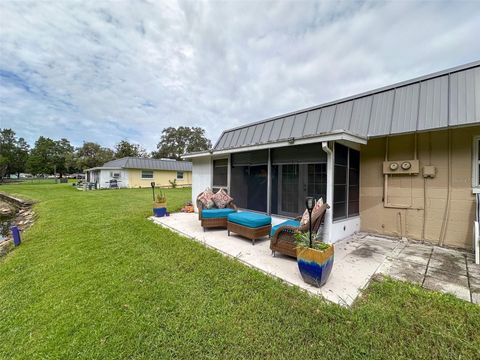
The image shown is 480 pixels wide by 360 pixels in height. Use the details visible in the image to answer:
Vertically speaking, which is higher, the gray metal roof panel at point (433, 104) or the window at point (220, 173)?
the gray metal roof panel at point (433, 104)

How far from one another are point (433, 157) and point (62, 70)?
15582mm

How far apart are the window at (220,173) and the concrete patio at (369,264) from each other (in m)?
2.51

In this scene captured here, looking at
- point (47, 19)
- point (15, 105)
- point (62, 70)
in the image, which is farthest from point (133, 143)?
point (47, 19)

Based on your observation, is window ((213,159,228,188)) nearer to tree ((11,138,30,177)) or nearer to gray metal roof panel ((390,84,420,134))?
gray metal roof panel ((390,84,420,134))

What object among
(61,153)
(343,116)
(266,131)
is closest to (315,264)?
(343,116)

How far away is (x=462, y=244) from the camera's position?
4246 millimetres

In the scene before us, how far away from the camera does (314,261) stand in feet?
8.83

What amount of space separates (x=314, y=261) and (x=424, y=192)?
3.92m

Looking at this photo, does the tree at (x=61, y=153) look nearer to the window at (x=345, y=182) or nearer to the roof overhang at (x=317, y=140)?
the roof overhang at (x=317, y=140)

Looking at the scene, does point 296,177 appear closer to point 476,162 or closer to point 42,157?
point 476,162

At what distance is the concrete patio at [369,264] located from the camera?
2.74 m

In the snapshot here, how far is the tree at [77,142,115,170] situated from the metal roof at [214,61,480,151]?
3934cm

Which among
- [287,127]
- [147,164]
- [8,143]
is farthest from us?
[8,143]

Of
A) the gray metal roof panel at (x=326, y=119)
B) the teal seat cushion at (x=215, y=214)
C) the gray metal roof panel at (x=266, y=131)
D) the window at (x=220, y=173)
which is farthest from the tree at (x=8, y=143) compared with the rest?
the gray metal roof panel at (x=326, y=119)
